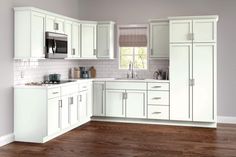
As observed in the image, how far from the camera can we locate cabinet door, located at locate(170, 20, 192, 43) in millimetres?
6668

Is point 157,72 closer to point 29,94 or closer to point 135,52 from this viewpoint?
point 135,52

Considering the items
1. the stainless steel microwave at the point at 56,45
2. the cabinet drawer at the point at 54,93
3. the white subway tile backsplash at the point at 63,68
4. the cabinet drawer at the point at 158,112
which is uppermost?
the stainless steel microwave at the point at 56,45

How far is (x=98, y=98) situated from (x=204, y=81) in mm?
2318

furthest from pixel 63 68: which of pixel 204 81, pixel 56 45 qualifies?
pixel 204 81

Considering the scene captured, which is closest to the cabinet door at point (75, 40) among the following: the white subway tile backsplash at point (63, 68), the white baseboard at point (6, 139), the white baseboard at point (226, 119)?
the white subway tile backsplash at point (63, 68)

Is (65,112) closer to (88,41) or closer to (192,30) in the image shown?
(88,41)

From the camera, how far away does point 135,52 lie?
7875 millimetres

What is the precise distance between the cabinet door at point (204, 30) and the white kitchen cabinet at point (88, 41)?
90.0 inches

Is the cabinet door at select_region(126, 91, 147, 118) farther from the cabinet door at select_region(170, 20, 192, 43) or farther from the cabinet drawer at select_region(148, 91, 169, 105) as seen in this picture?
the cabinet door at select_region(170, 20, 192, 43)

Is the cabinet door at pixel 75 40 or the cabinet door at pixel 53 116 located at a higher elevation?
the cabinet door at pixel 75 40

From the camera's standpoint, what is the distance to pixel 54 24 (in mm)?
6117

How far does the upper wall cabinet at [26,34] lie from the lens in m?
5.39

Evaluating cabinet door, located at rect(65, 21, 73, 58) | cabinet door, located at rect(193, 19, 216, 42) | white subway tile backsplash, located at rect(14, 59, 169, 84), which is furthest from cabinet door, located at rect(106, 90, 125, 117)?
cabinet door, located at rect(193, 19, 216, 42)

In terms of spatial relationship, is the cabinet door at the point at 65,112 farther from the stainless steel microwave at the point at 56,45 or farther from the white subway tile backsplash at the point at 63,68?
the stainless steel microwave at the point at 56,45
